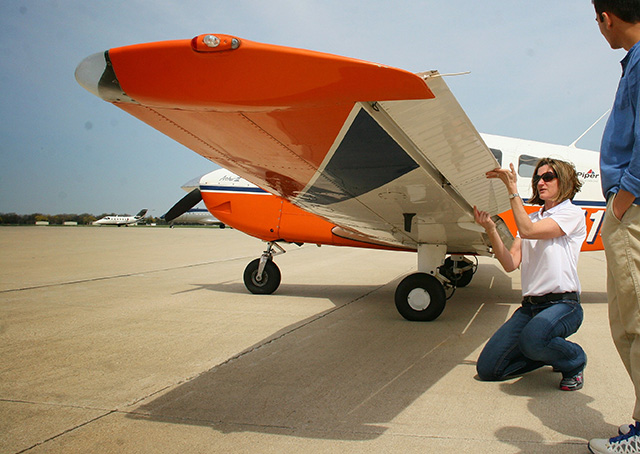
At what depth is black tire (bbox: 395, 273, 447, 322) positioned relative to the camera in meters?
5.04

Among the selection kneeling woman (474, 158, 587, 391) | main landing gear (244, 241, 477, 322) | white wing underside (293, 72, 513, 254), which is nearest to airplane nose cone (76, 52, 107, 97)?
white wing underside (293, 72, 513, 254)

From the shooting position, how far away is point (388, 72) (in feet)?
5.21

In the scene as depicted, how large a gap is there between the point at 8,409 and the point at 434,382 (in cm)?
272

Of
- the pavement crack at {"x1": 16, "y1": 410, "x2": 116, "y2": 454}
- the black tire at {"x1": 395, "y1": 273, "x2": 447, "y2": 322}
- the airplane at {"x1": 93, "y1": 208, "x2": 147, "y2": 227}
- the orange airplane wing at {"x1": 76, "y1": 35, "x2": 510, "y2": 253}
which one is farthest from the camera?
the airplane at {"x1": 93, "y1": 208, "x2": 147, "y2": 227}

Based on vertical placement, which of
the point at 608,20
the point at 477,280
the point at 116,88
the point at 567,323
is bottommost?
the point at 477,280

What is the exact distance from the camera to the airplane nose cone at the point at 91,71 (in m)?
1.69

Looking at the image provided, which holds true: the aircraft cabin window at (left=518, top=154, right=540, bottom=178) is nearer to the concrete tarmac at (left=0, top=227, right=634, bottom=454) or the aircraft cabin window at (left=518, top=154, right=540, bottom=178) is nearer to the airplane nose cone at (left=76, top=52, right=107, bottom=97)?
the concrete tarmac at (left=0, top=227, right=634, bottom=454)

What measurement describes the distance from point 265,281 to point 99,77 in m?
5.46

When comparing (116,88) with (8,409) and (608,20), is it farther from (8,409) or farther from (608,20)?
(8,409)

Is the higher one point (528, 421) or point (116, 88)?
point (116, 88)

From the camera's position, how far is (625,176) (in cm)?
164

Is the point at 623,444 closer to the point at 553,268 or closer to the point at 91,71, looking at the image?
the point at 553,268

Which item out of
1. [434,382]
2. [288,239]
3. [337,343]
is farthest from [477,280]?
[434,382]

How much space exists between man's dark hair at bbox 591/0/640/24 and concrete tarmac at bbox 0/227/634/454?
191cm
